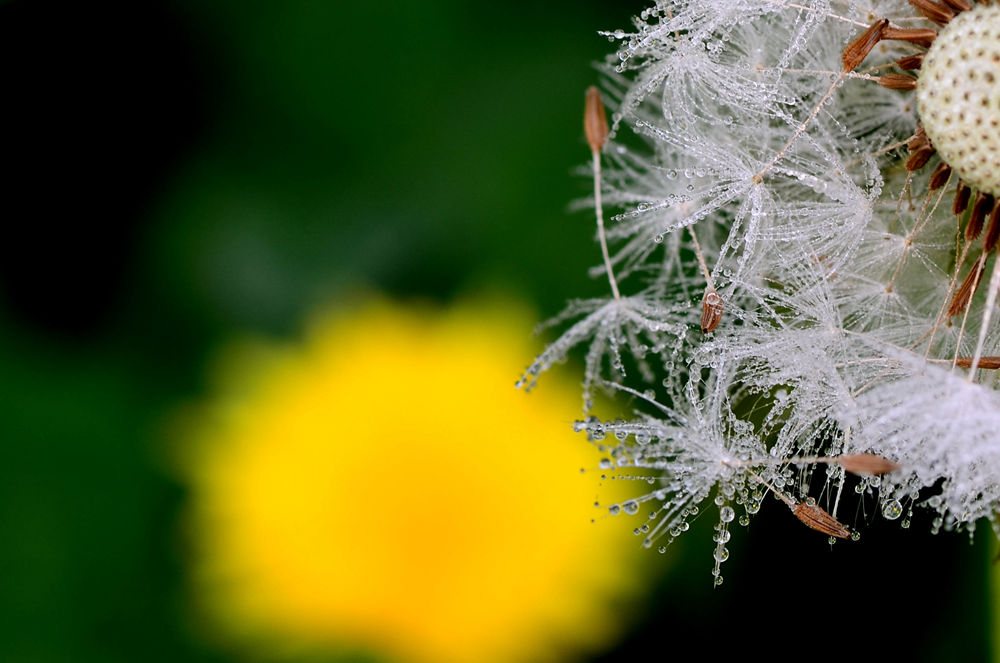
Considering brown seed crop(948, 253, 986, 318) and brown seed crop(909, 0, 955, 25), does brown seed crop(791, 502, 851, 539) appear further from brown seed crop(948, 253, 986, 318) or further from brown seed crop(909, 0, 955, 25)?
brown seed crop(909, 0, 955, 25)

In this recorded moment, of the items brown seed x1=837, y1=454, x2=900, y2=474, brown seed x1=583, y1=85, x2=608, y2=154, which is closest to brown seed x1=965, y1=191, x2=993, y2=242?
brown seed x1=837, y1=454, x2=900, y2=474

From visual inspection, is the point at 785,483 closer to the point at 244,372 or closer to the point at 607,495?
the point at 607,495

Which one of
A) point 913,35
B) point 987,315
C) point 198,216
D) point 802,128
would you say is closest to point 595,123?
point 802,128

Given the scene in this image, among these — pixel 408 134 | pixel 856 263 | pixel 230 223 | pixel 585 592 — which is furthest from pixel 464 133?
pixel 856 263

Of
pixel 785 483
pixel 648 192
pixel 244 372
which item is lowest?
pixel 785 483

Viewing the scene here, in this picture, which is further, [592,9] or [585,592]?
[592,9]

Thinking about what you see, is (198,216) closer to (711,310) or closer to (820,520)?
(711,310)
